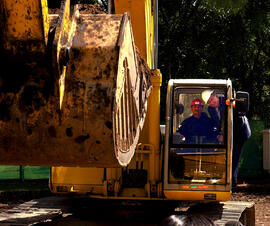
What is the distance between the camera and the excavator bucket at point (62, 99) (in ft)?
10.8

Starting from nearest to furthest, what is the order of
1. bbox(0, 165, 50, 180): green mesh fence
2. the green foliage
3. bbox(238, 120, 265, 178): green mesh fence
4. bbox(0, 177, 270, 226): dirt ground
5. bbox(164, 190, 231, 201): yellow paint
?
bbox(164, 190, 231, 201): yellow paint
bbox(0, 177, 270, 226): dirt ground
bbox(0, 165, 50, 180): green mesh fence
bbox(238, 120, 265, 178): green mesh fence
the green foliage

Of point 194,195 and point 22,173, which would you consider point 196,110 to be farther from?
point 22,173

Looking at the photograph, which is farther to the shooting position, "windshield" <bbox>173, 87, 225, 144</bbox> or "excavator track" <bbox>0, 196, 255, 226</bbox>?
"excavator track" <bbox>0, 196, 255, 226</bbox>

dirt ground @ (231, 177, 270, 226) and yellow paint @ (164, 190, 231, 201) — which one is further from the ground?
yellow paint @ (164, 190, 231, 201)

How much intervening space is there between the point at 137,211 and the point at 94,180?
3.00 feet

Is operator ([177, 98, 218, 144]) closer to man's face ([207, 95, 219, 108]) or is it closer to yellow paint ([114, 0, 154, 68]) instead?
man's face ([207, 95, 219, 108])

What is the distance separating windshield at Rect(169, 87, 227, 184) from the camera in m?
7.43

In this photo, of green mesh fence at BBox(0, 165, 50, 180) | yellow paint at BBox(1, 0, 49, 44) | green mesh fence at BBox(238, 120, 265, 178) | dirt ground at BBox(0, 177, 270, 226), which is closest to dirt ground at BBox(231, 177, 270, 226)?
dirt ground at BBox(0, 177, 270, 226)

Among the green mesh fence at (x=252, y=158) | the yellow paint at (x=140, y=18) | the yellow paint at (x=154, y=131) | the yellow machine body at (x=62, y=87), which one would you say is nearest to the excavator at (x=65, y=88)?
the yellow machine body at (x=62, y=87)

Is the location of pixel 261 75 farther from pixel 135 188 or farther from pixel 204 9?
pixel 135 188

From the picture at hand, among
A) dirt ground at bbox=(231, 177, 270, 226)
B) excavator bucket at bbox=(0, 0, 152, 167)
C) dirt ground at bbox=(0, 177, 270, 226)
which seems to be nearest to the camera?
excavator bucket at bbox=(0, 0, 152, 167)

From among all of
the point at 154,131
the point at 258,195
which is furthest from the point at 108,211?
the point at 258,195

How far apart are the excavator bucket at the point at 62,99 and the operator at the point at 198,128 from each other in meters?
4.14

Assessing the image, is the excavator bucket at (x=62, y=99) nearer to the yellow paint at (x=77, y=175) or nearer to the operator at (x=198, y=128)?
the operator at (x=198, y=128)
